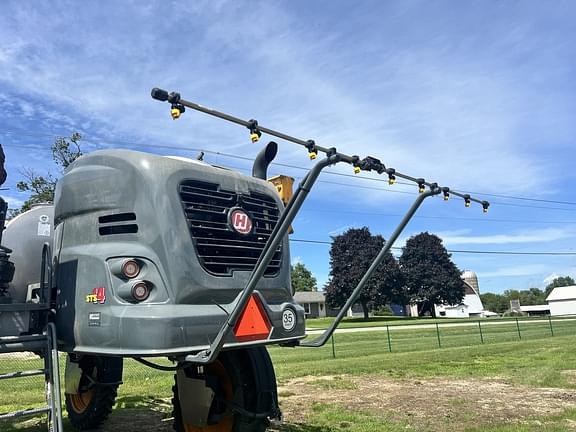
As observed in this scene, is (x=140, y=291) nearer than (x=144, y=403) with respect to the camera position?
Yes

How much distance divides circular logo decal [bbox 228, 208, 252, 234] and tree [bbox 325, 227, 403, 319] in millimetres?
54128

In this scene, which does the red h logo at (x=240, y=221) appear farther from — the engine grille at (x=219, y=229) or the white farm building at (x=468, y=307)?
the white farm building at (x=468, y=307)

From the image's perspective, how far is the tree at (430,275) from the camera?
6406 centimetres

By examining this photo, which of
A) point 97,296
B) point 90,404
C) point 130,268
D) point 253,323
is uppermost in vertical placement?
point 130,268

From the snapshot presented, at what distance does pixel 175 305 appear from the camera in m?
3.34

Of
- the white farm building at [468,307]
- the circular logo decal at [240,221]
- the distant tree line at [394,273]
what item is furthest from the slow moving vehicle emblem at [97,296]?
the white farm building at [468,307]

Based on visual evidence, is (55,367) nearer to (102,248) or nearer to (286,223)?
(102,248)

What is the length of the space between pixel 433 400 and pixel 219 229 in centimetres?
531

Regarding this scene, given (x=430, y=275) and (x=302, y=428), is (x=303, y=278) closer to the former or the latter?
(x=430, y=275)

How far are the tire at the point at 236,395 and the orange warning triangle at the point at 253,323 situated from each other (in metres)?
0.93

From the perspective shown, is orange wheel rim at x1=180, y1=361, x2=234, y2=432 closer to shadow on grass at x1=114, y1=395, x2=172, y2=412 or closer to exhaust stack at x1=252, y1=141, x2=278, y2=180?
exhaust stack at x1=252, y1=141, x2=278, y2=180

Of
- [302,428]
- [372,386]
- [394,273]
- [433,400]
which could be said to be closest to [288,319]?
[302,428]

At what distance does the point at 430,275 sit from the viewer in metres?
64.8

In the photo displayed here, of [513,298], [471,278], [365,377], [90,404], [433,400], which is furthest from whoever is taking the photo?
[513,298]
